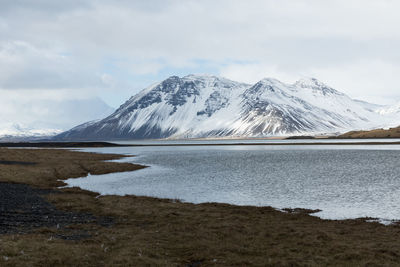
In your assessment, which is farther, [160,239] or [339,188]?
[339,188]

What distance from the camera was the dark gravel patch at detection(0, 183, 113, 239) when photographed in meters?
28.3

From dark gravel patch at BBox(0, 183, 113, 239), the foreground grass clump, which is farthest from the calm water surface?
dark gravel patch at BBox(0, 183, 113, 239)

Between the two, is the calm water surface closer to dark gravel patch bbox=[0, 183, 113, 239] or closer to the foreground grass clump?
the foreground grass clump

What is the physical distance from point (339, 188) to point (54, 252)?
145ft

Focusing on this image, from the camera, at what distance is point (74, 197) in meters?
45.4

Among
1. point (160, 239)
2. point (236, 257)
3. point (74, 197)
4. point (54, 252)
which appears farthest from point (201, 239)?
point (74, 197)

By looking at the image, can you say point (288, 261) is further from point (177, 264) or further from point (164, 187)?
point (164, 187)

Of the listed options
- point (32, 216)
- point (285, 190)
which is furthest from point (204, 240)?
point (285, 190)

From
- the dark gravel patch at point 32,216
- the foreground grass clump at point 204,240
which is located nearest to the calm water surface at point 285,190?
the foreground grass clump at point 204,240

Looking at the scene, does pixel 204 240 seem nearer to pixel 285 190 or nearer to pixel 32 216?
pixel 32 216

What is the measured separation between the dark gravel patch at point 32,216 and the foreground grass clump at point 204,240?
1356mm

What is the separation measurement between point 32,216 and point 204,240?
17.8 m

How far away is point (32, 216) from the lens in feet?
108

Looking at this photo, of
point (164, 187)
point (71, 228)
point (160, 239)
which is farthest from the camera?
point (164, 187)
